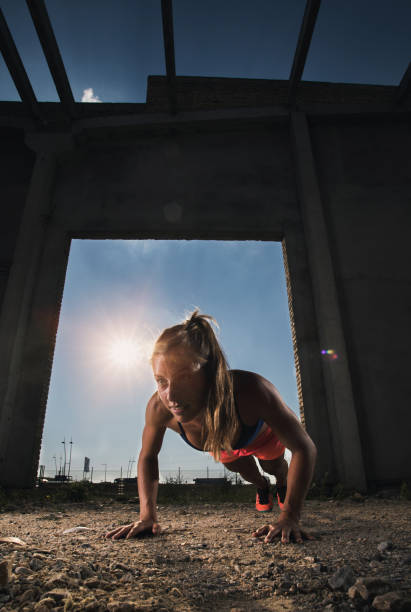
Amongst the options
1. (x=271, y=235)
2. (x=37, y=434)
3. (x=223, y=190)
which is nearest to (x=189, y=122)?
(x=223, y=190)

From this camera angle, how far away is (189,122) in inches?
259

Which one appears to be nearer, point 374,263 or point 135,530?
point 135,530

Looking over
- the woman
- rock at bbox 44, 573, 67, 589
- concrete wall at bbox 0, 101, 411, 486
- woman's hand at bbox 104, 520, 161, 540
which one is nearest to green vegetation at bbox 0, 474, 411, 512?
concrete wall at bbox 0, 101, 411, 486

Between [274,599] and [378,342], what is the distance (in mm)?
4608

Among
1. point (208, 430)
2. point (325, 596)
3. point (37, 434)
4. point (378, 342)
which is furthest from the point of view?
point (378, 342)

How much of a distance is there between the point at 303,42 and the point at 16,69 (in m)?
4.40

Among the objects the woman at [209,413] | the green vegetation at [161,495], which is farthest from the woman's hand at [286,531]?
the green vegetation at [161,495]

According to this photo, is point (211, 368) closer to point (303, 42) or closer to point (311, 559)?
point (311, 559)

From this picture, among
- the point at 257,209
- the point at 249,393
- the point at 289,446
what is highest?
the point at 257,209

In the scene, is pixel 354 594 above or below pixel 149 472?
below

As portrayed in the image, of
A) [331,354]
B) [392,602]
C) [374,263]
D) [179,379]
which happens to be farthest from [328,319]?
[392,602]

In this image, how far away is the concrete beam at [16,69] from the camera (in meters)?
5.39

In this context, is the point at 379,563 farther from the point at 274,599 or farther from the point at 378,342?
the point at 378,342

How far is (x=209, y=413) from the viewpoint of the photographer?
6.66ft
